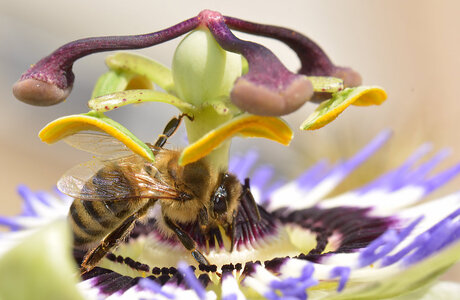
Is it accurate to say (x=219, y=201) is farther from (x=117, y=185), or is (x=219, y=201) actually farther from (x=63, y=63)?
(x=63, y=63)

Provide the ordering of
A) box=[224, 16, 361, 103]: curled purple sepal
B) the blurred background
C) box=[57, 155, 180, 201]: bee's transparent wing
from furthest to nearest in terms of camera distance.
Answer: the blurred background < box=[224, 16, 361, 103]: curled purple sepal < box=[57, 155, 180, 201]: bee's transparent wing

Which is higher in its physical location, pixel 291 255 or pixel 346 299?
pixel 291 255

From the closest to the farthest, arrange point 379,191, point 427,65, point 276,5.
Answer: point 379,191 → point 427,65 → point 276,5

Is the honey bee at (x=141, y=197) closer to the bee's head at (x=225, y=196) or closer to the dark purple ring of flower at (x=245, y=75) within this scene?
the bee's head at (x=225, y=196)

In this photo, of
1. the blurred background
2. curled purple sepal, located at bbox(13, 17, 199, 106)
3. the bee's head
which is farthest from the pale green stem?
the blurred background

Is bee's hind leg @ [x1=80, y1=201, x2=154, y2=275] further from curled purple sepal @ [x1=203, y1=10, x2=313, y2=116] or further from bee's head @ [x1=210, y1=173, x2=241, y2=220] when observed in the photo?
curled purple sepal @ [x1=203, y1=10, x2=313, y2=116]

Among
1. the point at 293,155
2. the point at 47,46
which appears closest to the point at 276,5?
the point at 47,46

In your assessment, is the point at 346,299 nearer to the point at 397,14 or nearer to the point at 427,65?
the point at 427,65
